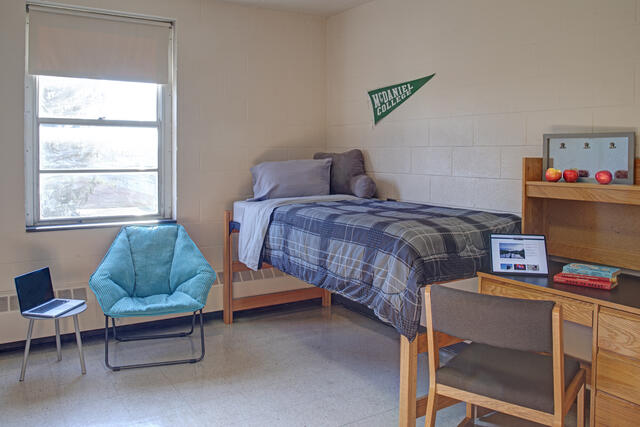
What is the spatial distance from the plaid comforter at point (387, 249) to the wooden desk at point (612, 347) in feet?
1.72

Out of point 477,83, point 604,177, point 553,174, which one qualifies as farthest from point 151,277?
point 604,177

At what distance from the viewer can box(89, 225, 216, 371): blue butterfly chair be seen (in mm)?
3426

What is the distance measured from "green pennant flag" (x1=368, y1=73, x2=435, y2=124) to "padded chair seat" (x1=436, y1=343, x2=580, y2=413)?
226cm

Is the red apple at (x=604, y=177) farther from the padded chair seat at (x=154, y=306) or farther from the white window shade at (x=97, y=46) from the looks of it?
the white window shade at (x=97, y=46)

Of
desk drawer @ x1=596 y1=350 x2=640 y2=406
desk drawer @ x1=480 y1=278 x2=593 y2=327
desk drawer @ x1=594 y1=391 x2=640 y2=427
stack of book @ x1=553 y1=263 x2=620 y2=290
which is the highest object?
stack of book @ x1=553 y1=263 x2=620 y2=290

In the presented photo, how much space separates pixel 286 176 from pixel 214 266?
988 mm

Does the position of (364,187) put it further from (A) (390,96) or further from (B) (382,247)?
(B) (382,247)

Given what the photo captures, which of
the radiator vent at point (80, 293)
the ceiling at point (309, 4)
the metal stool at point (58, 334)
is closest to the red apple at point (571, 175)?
the ceiling at point (309, 4)

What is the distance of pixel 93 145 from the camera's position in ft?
13.5

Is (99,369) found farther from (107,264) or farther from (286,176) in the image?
(286,176)

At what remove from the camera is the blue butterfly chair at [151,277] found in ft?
11.2

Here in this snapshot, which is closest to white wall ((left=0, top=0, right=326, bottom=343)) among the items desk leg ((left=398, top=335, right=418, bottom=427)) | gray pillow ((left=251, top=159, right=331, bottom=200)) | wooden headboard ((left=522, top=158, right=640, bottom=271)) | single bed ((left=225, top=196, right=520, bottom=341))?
gray pillow ((left=251, top=159, right=331, bottom=200))

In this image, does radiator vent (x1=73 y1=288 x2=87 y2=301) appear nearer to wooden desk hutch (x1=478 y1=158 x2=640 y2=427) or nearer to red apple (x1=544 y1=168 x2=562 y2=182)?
wooden desk hutch (x1=478 y1=158 x2=640 y2=427)

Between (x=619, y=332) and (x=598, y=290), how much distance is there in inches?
11.1
